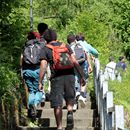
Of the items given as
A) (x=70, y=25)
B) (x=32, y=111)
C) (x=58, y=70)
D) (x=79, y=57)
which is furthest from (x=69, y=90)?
(x=70, y=25)

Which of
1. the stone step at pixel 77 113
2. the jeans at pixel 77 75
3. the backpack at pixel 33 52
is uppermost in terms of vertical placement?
the backpack at pixel 33 52

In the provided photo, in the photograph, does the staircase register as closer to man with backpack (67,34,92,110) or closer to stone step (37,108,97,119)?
stone step (37,108,97,119)

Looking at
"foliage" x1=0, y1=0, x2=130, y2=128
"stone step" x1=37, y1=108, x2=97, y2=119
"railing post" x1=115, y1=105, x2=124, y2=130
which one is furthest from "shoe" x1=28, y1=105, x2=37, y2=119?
"railing post" x1=115, y1=105, x2=124, y2=130

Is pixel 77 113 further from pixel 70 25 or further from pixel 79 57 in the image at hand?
pixel 70 25

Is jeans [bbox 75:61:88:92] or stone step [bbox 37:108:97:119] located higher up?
jeans [bbox 75:61:88:92]

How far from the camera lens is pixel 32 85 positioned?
390 inches

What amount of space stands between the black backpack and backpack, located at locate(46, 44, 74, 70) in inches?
99.0

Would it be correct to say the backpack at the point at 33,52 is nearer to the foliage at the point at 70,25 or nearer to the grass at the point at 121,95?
the foliage at the point at 70,25

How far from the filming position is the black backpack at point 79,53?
11.1 metres

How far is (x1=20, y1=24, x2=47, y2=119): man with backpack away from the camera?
9.63 meters

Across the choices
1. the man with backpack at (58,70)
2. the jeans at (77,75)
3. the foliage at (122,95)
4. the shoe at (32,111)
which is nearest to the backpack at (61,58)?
the man with backpack at (58,70)

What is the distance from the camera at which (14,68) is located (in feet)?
36.9

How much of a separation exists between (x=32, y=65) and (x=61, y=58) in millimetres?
1366

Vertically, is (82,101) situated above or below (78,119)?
above
